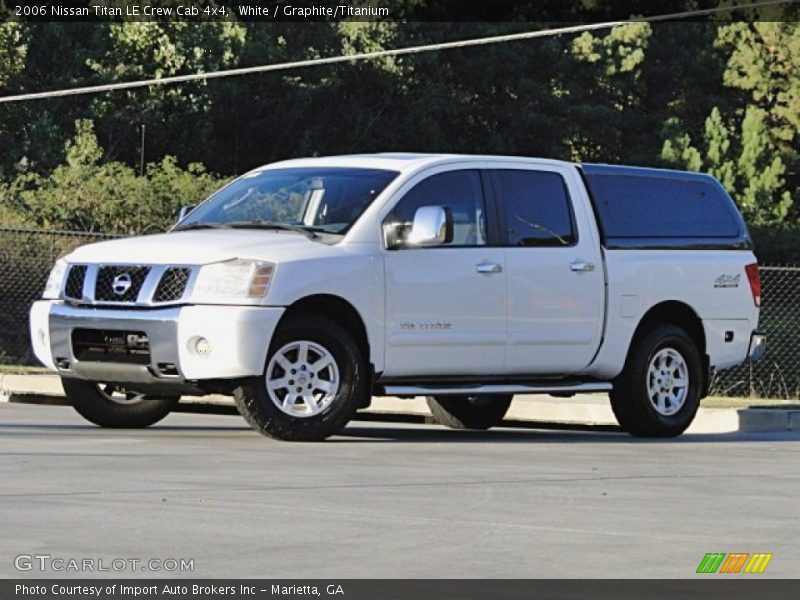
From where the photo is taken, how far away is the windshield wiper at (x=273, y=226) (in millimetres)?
14172

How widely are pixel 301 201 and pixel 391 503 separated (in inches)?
190

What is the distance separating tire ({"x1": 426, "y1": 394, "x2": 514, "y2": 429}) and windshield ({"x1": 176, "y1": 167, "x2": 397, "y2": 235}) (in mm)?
3000

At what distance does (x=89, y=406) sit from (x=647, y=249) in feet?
15.3

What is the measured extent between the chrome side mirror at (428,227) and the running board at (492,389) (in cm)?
105

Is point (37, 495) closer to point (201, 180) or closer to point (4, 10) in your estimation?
point (201, 180)

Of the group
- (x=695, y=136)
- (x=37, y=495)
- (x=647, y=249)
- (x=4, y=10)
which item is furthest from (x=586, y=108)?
(x=37, y=495)

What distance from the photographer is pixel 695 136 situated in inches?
2813

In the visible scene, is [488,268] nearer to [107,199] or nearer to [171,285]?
[171,285]

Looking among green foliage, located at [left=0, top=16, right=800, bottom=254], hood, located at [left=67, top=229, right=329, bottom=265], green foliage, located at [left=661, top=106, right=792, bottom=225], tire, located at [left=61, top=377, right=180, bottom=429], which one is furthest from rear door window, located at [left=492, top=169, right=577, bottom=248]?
green foliage, located at [left=661, top=106, right=792, bottom=225]

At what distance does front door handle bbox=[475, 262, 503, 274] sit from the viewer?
48.4 ft

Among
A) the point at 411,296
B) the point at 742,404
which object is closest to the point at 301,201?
the point at 411,296

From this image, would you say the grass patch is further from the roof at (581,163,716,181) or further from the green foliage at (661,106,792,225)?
the green foliage at (661,106,792,225)

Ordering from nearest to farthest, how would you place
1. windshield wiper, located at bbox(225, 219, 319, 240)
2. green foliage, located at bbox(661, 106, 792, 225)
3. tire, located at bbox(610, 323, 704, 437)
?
windshield wiper, located at bbox(225, 219, 319, 240)
tire, located at bbox(610, 323, 704, 437)
green foliage, located at bbox(661, 106, 792, 225)

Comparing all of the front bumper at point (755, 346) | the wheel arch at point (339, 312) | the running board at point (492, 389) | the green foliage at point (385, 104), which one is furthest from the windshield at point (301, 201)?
the green foliage at point (385, 104)
